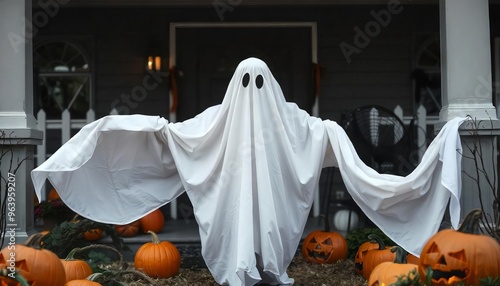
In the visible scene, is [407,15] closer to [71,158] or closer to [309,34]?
[309,34]

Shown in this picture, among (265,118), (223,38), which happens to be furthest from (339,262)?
(223,38)

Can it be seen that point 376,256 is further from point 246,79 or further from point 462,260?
point 246,79

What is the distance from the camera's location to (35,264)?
13.0ft

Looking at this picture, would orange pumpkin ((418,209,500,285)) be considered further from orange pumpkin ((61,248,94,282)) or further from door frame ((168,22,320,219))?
door frame ((168,22,320,219))

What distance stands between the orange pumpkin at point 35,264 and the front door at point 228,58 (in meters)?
4.62

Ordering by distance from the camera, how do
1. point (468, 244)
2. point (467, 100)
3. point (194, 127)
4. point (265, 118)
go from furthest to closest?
1. point (467, 100)
2. point (194, 127)
3. point (265, 118)
4. point (468, 244)

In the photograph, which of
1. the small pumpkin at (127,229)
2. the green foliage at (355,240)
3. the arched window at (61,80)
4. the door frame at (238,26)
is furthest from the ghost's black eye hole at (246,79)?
the arched window at (61,80)

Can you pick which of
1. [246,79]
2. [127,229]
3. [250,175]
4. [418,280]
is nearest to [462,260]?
[418,280]

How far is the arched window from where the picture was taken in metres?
8.80

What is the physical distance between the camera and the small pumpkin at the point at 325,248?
6.00m

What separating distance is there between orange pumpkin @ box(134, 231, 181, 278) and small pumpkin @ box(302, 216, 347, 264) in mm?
1257

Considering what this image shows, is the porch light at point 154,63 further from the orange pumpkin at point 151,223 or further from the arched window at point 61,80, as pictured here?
the orange pumpkin at point 151,223

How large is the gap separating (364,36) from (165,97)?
272cm

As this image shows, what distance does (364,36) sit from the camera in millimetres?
8703
